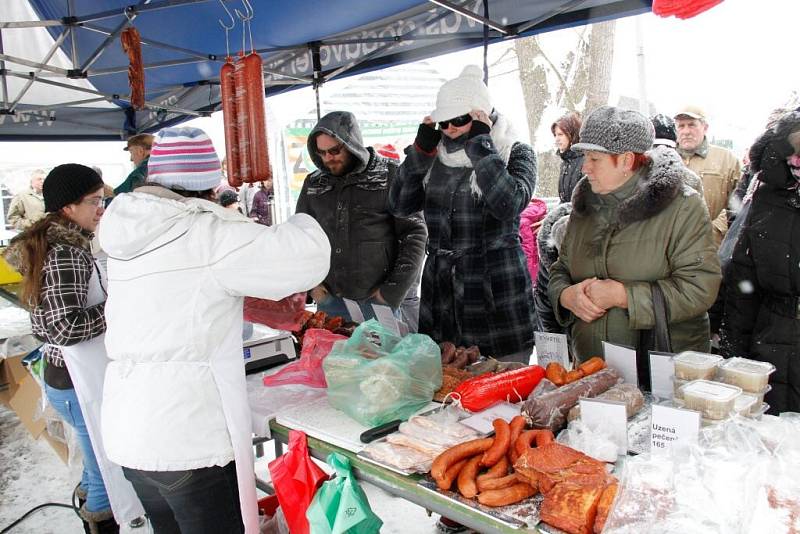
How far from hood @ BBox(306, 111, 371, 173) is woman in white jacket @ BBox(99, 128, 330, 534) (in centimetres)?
130

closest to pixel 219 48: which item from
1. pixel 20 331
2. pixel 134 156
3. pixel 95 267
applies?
pixel 134 156

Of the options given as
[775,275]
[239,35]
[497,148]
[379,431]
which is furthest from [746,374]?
[239,35]

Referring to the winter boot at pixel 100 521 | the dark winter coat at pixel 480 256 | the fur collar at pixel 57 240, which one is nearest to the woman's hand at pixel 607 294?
the dark winter coat at pixel 480 256

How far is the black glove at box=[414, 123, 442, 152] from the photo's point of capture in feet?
9.31

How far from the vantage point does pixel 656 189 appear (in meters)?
2.10

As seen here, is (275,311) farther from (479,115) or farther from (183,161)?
(479,115)

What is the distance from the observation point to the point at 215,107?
6785mm

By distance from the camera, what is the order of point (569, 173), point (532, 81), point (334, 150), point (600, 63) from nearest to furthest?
point (334, 150), point (569, 173), point (600, 63), point (532, 81)

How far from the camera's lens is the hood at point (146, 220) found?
65.5 inches

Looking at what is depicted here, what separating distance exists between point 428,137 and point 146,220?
4.98 ft

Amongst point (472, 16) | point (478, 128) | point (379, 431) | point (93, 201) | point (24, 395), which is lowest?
point (24, 395)

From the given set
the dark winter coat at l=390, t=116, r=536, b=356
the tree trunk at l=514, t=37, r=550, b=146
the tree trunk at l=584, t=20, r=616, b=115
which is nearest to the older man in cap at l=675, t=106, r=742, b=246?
the dark winter coat at l=390, t=116, r=536, b=356

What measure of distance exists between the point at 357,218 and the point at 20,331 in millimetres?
3070

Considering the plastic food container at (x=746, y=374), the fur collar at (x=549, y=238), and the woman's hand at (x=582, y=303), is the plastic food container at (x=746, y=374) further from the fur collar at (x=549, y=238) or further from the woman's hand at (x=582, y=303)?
the fur collar at (x=549, y=238)
